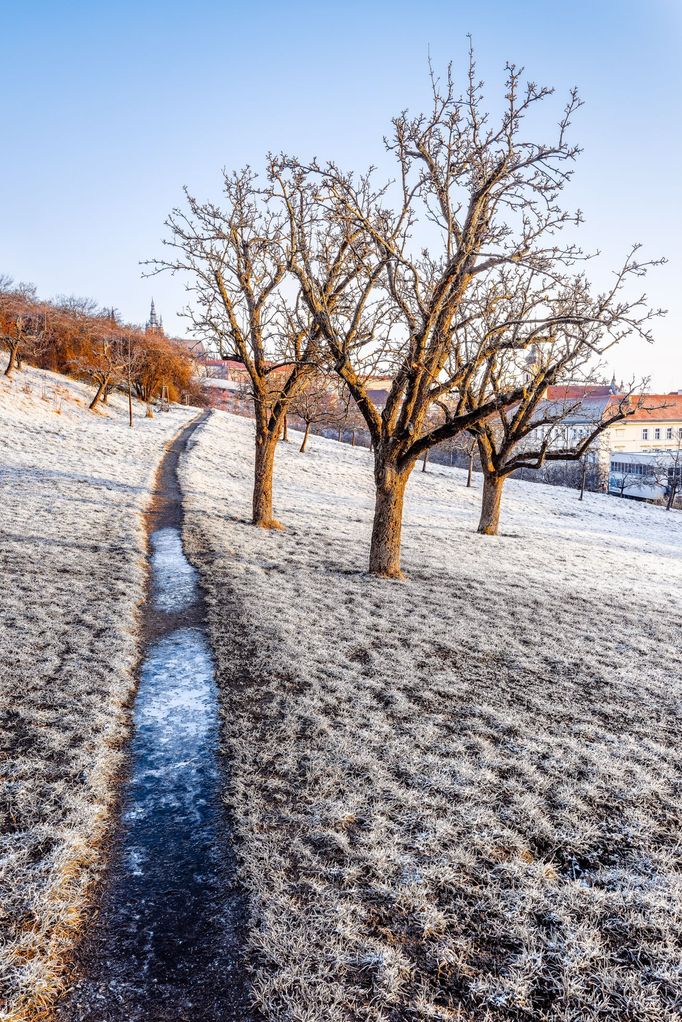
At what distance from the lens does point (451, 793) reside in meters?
5.01

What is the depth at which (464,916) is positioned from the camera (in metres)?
3.70

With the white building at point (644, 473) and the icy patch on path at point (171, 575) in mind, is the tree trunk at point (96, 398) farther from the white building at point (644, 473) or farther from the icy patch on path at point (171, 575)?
the white building at point (644, 473)

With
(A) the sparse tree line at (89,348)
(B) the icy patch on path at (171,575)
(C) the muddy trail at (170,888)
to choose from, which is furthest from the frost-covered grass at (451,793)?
(A) the sparse tree line at (89,348)

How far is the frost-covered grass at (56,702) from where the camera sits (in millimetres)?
3582

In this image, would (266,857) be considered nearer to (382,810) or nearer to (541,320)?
(382,810)

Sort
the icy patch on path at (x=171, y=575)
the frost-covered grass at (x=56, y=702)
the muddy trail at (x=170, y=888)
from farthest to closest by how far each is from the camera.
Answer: the icy patch on path at (x=171, y=575) → the frost-covered grass at (x=56, y=702) → the muddy trail at (x=170, y=888)

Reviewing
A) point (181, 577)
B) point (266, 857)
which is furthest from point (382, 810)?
point (181, 577)

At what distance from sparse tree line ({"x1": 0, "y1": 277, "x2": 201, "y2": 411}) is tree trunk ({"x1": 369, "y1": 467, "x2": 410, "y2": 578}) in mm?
32560

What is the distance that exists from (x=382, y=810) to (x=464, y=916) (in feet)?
3.82

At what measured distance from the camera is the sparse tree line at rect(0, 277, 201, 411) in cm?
4094

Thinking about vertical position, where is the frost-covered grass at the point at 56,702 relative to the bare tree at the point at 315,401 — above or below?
below

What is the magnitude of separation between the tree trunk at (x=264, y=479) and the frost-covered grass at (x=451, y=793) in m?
4.52

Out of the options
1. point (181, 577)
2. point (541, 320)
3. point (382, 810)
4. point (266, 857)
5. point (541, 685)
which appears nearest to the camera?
point (266, 857)

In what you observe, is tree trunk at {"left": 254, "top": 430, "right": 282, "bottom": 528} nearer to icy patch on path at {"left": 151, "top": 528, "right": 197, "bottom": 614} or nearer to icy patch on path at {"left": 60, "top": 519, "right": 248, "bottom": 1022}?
icy patch on path at {"left": 151, "top": 528, "right": 197, "bottom": 614}
